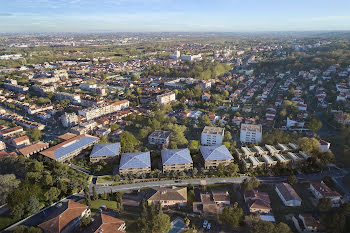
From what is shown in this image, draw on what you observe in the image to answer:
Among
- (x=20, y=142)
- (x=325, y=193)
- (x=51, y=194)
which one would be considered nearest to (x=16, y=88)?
(x=20, y=142)

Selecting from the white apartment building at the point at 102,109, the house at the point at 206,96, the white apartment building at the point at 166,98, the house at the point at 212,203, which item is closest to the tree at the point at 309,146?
the house at the point at 212,203

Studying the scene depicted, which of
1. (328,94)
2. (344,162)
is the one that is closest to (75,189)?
(344,162)

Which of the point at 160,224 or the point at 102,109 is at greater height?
the point at 102,109

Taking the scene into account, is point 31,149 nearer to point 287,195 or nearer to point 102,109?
point 102,109

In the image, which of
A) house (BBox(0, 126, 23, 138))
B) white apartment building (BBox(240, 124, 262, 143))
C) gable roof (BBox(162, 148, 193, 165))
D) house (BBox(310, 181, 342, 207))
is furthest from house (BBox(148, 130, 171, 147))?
house (BBox(0, 126, 23, 138))

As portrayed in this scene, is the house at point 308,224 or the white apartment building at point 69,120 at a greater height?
the white apartment building at point 69,120

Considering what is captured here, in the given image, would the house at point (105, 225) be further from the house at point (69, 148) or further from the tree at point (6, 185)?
the house at point (69, 148)

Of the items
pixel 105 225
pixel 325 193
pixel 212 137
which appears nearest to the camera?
pixel 105 225

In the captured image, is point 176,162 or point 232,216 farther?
point 176,162
